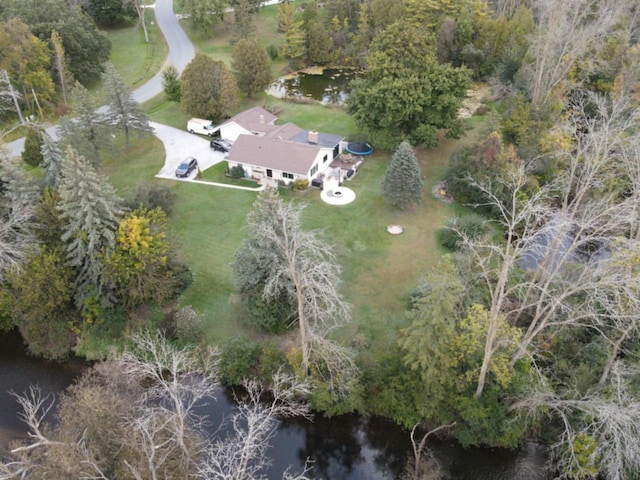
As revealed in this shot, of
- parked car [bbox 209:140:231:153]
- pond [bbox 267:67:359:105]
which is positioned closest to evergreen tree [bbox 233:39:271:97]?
pond [bbox 267:67:359:105]

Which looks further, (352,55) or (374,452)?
(352,55)

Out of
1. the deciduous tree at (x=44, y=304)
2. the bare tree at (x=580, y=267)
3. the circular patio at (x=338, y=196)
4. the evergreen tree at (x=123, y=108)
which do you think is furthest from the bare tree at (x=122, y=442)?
the evergreen tree at (x=123, y=108)

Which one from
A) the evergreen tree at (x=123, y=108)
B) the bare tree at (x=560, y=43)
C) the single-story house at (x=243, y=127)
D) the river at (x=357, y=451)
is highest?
the bare tree at (x=560, y=43)

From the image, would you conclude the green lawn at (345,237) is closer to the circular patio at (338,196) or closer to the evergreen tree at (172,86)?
the circular patio at (338,196)

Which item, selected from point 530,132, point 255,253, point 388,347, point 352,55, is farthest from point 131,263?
point 352,55

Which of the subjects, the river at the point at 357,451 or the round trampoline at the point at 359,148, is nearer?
the river at the point at 357,451

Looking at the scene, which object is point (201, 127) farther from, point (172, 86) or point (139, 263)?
point (139, 263)

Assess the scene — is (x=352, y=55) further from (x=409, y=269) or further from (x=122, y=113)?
(x=409, y=269)

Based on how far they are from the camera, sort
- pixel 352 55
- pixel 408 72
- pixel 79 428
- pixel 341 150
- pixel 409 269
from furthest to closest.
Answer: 1. pixel 352 55
2. pixel 341 150
3. pixel 408 72
4. pixel 409 269
5. pixel 79 428
